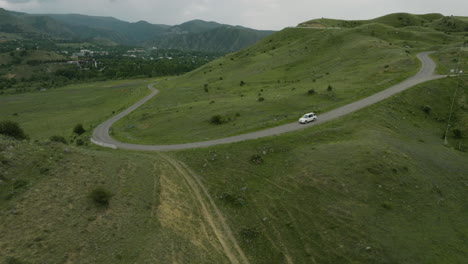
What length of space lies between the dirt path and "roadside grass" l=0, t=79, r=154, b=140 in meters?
57.5

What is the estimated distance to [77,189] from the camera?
28.8 meters

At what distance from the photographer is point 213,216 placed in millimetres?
30234

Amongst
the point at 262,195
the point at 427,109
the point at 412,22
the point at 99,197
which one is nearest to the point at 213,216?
the point at 262,195

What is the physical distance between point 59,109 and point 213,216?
13512 cm

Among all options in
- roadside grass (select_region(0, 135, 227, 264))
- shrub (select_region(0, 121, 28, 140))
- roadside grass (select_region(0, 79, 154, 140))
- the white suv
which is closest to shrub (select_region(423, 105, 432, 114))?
the white suv

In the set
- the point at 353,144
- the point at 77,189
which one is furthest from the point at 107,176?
the point at 353,144

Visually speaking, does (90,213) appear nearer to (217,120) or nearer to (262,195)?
(262,195)

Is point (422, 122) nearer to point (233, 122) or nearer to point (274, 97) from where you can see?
point (274, 97)

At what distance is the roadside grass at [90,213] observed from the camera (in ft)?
69.5

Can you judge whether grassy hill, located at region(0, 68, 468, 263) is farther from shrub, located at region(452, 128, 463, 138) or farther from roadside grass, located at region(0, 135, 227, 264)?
shrub, located at region(452, 128, 463, 138)

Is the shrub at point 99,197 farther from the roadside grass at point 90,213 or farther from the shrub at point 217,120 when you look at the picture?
the shrub at point 217,120

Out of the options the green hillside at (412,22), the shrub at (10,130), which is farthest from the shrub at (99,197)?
the green hillside at (412,22)

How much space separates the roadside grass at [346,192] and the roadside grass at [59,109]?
212 feet

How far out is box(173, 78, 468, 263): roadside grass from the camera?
2542 cm
